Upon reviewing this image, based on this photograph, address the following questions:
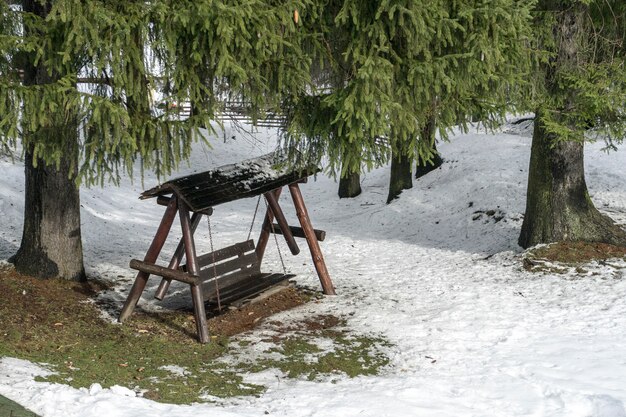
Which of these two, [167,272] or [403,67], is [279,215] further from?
[403,67]

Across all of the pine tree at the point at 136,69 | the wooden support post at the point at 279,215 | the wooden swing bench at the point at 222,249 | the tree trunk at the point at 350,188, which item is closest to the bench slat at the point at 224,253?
the wooden swing bench at the point at 222,249

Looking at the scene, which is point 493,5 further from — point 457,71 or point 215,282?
point 215,282

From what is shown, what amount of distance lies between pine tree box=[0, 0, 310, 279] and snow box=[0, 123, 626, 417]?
7.15 feet

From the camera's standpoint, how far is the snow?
6227 millimetres

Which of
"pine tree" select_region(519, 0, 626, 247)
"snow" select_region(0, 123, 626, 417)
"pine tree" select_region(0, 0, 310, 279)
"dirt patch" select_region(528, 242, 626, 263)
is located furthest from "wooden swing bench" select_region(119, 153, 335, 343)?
"pine tree" select_region(519, 0, 626, 247)

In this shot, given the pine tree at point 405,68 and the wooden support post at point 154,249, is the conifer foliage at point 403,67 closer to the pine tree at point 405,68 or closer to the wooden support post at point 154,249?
the pine tree at point 405,68

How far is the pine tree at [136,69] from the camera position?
6801 millimetres

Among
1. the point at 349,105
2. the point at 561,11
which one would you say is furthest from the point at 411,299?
the point at 561,11

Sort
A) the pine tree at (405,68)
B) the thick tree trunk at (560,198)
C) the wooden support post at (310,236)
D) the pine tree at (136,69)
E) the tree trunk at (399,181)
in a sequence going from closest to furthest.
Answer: the pine tree at (136,69), the pine tree at (405,68), the wooden support post at (310,236), the thick tree trunk at (560,198), the tree trunk at (399,181)

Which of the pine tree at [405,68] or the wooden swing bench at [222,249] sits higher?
the pine tree at [405,68]

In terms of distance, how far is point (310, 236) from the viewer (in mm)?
9641

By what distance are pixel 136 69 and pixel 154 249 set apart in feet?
6.49

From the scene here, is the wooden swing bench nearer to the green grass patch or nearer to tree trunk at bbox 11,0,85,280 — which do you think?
the green grass patch

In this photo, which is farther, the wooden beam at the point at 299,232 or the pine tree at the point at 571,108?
the wooden beam at the point at 299,232
